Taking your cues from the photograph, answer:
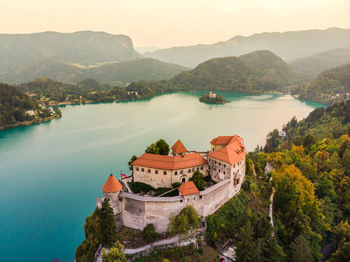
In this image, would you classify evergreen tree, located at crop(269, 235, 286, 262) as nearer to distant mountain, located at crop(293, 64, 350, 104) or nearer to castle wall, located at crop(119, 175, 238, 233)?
castle wall, located at crop(119, 175, 238, 233)

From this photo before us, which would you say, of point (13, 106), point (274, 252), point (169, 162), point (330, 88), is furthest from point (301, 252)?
point (330, 88)

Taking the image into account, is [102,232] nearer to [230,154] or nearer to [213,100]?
[230,154]

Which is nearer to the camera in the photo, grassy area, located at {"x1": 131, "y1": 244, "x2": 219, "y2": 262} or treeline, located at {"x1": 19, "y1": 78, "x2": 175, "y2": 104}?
grassy area, located at {"x1": 131, "y1": 244, "x2": 219, "y2": 262}

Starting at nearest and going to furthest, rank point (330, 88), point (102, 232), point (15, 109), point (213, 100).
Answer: point (102, 232)
point (15, 109)
point (213, 100)
point (330, 88)

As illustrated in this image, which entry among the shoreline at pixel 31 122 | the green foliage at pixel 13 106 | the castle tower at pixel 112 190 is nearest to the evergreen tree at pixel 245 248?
the castle tower at pixel 112 190

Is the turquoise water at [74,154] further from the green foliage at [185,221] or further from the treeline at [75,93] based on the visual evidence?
the treeline at [75,93]

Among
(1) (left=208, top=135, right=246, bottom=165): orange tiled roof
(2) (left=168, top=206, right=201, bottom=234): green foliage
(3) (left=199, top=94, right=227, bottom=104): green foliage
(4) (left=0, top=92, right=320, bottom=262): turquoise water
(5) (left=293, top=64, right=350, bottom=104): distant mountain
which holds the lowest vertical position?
(4) (left=0, top=92, right=320, bottom=262): turquoise water

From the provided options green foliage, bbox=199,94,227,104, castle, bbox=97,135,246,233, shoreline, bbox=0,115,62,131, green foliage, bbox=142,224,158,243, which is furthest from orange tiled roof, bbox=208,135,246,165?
green foliage, bbox=199,94,227,104
